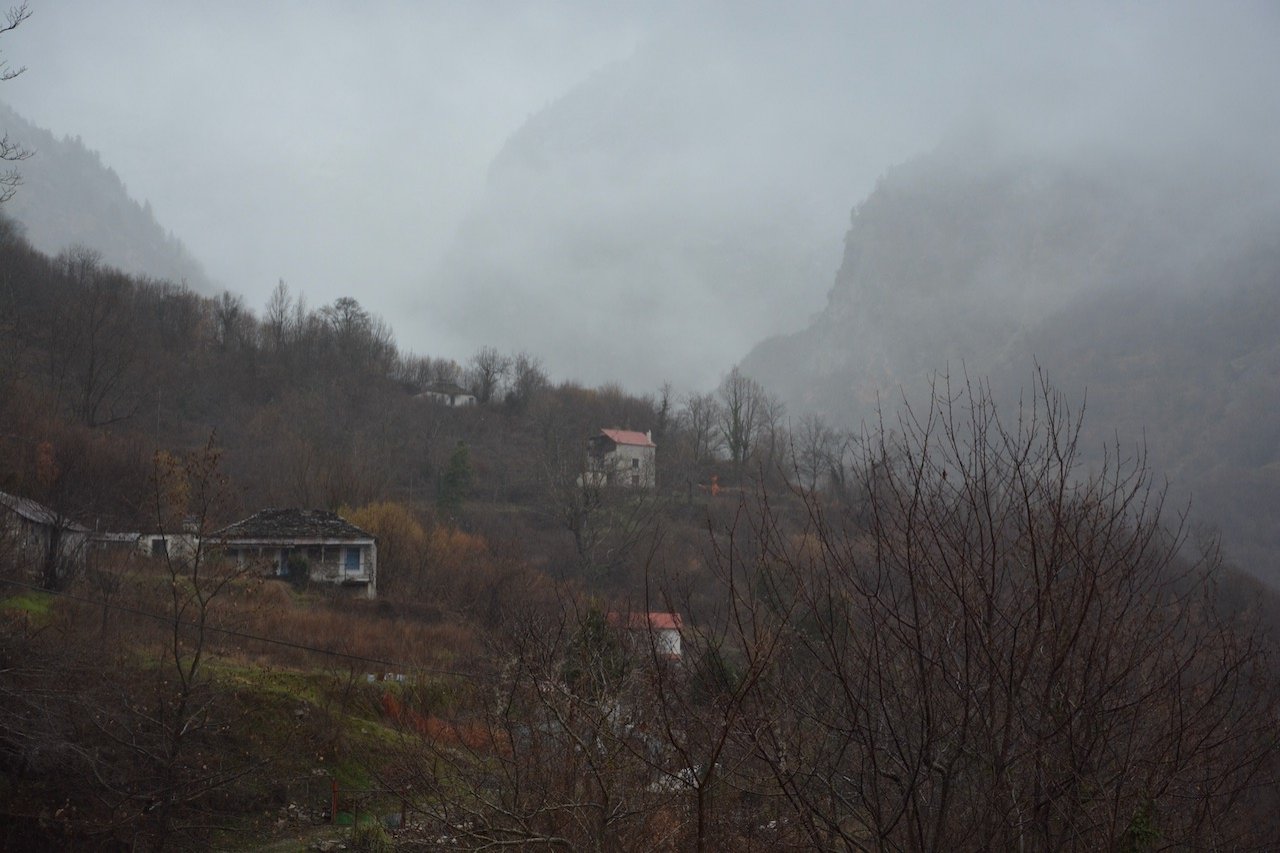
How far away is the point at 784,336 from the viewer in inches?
7288

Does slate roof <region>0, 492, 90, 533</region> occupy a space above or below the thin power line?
above

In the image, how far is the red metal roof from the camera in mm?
57781

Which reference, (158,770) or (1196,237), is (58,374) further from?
(1196,237)

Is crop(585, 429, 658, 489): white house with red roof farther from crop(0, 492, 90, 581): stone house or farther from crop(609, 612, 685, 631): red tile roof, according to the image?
crop(609, 612, 685, 631): red tile roof

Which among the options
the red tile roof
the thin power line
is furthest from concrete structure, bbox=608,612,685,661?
the thin power line

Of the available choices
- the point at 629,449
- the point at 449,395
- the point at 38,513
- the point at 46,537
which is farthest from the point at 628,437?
the point at 46,537

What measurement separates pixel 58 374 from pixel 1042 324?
12242 centimetres

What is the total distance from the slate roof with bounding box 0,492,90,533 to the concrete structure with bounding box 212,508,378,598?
252 inches

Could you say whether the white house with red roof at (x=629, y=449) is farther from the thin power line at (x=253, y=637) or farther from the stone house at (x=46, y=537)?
the stone house at (x=46, y=537)

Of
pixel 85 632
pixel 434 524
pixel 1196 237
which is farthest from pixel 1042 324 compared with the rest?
pixel 85 632

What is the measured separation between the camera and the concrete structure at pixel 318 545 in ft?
102

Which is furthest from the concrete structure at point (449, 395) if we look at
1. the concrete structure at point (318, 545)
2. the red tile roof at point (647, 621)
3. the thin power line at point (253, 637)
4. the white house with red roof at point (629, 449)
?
the red tile roof at point (647, 621)

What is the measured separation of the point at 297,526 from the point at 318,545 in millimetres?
1117

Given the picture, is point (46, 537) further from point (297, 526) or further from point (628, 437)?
point (628, 437)
